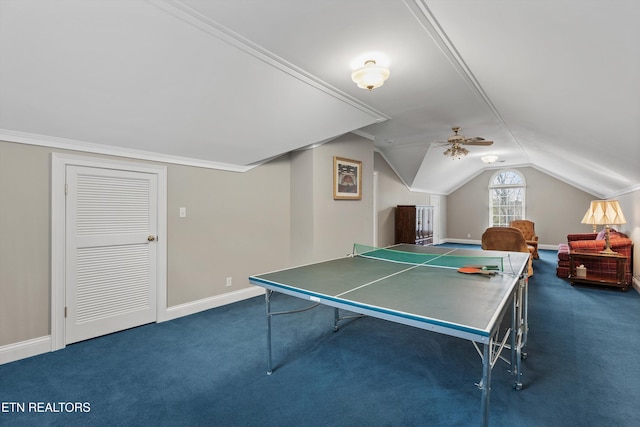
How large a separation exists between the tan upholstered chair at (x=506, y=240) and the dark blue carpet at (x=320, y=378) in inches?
70.9

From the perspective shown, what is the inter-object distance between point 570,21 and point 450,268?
1808 mm

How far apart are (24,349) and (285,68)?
128 inches

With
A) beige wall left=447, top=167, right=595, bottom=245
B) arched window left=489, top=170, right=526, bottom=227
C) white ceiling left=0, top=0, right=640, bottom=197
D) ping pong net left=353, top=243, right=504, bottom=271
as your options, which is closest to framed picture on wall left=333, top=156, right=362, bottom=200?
white ceiling left=0, top=0, right=640, bottom=197

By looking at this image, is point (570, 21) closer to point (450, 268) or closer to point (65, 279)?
point (450, 268)

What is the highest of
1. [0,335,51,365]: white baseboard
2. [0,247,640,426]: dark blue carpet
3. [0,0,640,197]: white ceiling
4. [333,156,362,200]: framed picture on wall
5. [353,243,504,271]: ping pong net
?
[0,0,640,197]: white ceiling

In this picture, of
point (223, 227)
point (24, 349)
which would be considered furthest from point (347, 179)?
point (24, 349)

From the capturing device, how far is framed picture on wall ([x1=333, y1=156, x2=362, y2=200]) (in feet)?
15.4

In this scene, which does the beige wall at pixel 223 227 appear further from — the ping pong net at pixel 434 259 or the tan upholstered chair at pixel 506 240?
the tan upholstered chair at pixel 506 240

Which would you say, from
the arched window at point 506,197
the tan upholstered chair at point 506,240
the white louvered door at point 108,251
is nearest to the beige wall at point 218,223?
the white louvered door at point 108,251

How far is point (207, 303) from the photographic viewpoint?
3742 mm

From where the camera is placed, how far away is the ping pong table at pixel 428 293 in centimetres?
134

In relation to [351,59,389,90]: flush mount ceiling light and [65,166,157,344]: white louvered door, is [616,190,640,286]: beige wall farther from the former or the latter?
[65,166,157,344]: white louvered door

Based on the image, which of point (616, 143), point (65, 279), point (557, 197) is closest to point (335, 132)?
point (616, 143)

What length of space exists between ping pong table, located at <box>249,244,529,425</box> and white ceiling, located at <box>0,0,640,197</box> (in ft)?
4.65
